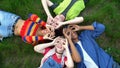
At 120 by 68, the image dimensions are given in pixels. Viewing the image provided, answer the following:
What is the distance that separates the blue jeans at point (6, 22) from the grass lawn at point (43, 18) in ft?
0.70

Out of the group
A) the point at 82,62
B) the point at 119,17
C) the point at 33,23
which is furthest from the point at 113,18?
the point at 33,23

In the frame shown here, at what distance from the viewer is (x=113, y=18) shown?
4.94 m

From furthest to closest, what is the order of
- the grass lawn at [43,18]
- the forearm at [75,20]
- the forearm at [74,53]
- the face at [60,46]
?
the grass lawn at [43,18], the forearm at [75,20], the forearm at [74,53], the face at [60,46]

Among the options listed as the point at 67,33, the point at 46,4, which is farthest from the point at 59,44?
the point at 46,4

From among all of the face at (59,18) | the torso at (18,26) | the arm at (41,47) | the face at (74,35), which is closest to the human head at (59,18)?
the face at (59,18)

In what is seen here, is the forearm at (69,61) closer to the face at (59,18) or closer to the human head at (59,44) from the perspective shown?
the human head at (59,44)

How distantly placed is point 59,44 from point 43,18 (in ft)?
2.47

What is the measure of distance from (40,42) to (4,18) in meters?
0.63

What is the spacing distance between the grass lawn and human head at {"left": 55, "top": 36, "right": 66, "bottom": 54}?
1.96 feet

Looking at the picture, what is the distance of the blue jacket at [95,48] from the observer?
4562 mm

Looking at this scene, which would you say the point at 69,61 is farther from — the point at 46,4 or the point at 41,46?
the point at 46,4

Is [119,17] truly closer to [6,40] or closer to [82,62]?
[82,62]

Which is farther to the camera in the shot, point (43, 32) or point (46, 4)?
point (46, 4)

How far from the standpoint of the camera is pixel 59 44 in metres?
4.33
